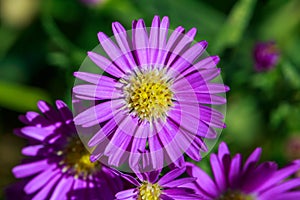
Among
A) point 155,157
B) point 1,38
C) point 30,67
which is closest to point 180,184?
point 155,157

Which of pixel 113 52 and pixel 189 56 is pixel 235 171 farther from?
pixel 113 52

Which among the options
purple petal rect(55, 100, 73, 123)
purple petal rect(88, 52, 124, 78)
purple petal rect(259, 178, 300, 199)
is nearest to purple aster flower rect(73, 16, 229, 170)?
purple petal rect(88, 52, 124, 78)

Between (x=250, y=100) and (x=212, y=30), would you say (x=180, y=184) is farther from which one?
(x=212, y=30)

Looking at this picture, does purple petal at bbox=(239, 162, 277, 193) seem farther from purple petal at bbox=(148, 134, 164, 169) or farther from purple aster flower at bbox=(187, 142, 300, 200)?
purple petal at bbox=(148, 134, 164, 169)

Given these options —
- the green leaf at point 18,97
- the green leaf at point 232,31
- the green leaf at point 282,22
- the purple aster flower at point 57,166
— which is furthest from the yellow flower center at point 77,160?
the green leaf at point 282,22

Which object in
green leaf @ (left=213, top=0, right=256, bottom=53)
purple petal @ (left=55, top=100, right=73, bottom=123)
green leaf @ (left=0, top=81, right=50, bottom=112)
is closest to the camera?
purple petal @ (left=55, top=100, right=73, bottom=123)

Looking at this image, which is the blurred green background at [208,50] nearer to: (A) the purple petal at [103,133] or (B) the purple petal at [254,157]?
(B) the purple petal at [254,157]

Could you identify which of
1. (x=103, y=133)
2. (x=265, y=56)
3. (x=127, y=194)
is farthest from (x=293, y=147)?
(x=103, y=133)
